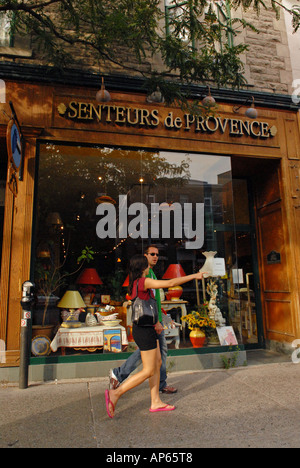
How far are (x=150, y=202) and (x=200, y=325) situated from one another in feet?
8.90

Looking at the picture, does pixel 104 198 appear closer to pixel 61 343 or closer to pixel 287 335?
pixel 61 343

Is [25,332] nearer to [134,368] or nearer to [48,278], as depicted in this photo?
[48,278]

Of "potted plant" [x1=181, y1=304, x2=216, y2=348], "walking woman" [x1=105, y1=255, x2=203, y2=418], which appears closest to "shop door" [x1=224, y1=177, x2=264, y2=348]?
"potted plant" [x1=181, y1=304, x2=216, y2=348]

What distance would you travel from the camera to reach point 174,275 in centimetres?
656

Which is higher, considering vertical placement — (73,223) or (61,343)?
(73,223)

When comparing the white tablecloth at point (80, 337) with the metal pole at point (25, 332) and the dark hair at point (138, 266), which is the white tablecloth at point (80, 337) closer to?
the metal pole at point (25, 332)

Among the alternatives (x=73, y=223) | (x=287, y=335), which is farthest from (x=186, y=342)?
(x=73, y=223)

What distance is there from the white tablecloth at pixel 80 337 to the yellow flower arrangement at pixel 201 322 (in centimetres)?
125

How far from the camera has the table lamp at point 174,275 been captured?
21.1 feet

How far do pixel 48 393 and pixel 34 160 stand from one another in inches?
146

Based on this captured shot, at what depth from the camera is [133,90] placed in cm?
628

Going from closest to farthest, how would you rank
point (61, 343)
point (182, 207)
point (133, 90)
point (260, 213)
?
point (61, 343)
point (133, 90)
point (182, 207)
point (260, 213)

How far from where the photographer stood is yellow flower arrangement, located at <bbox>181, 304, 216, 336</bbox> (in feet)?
19.7

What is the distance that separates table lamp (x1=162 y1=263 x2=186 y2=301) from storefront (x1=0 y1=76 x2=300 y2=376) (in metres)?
0.06
